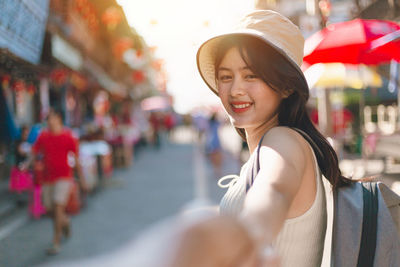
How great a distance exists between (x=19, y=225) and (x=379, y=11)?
25.2 ft

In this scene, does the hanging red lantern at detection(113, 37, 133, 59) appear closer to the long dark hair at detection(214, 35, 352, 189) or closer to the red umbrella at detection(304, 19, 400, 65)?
the red umbrella at detection(304, 19, 400, 65)

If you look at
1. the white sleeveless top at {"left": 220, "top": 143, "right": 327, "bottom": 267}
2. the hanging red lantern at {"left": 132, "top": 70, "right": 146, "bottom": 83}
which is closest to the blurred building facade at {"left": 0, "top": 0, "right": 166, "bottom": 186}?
the hanging red lantern at {"left": 132, "top": 70, "right": 146, "bottom": 83}

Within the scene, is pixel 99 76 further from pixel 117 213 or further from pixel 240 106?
pixel 240 106

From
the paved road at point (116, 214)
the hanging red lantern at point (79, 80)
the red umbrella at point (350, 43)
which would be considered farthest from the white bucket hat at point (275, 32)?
the hanging red lantern at point (79, 80)

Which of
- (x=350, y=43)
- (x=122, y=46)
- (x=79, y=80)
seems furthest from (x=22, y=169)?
(x=122, y=46)

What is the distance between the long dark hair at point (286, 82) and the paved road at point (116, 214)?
7.55 feet

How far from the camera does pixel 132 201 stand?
9.10m

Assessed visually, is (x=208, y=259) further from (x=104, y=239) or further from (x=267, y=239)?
(x=104, y=239)

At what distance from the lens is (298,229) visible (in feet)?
4.42

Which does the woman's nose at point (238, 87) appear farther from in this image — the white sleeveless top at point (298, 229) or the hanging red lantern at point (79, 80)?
the hanging red lantern at point (79, 80)

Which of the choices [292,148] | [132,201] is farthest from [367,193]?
[132,201]

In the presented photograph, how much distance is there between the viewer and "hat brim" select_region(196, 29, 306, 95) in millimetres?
1427

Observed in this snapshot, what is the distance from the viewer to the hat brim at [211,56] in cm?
143

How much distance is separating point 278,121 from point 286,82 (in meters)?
0.17
